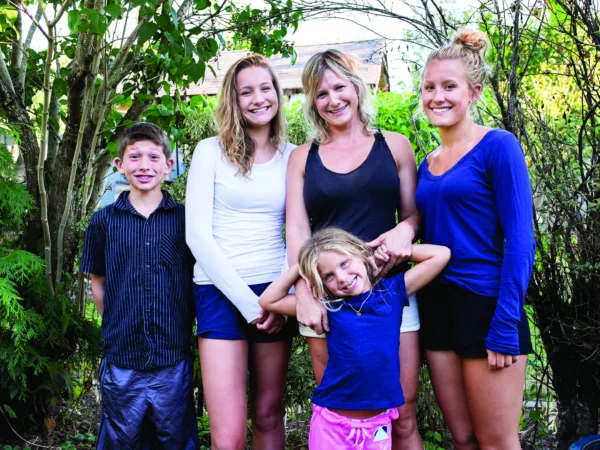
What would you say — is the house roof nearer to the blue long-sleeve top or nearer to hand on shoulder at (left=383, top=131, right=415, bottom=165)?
hand on shoulder at (left=383, top=131, right=415, bottom=165)

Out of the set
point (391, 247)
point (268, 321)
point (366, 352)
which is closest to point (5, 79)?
point (268, 321)

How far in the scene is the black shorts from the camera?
208 cm

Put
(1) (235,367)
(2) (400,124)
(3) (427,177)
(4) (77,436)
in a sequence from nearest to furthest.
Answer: (3) (427,177) < (1) (235,367) < (4) (77,436) < (2) (400,124)

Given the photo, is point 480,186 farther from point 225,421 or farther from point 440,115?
point 225,421

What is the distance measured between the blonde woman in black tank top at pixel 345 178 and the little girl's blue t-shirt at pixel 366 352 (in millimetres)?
74

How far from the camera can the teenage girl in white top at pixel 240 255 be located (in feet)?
7.82

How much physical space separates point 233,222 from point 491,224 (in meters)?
1.00

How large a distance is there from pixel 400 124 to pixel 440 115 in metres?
4.00

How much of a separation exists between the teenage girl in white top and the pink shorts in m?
0.37

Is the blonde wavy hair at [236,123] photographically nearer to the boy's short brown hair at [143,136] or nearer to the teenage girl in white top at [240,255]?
the teenage girl in white top at [240,255]

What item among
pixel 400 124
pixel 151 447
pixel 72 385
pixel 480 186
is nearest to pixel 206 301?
pixel 151 447

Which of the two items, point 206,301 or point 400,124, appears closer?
point 206,301

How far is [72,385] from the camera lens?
3.37 m

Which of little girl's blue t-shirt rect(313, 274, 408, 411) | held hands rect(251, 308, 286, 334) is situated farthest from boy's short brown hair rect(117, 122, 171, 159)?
little girl's blue t-shirt rect(313, 274, 408, 411)
